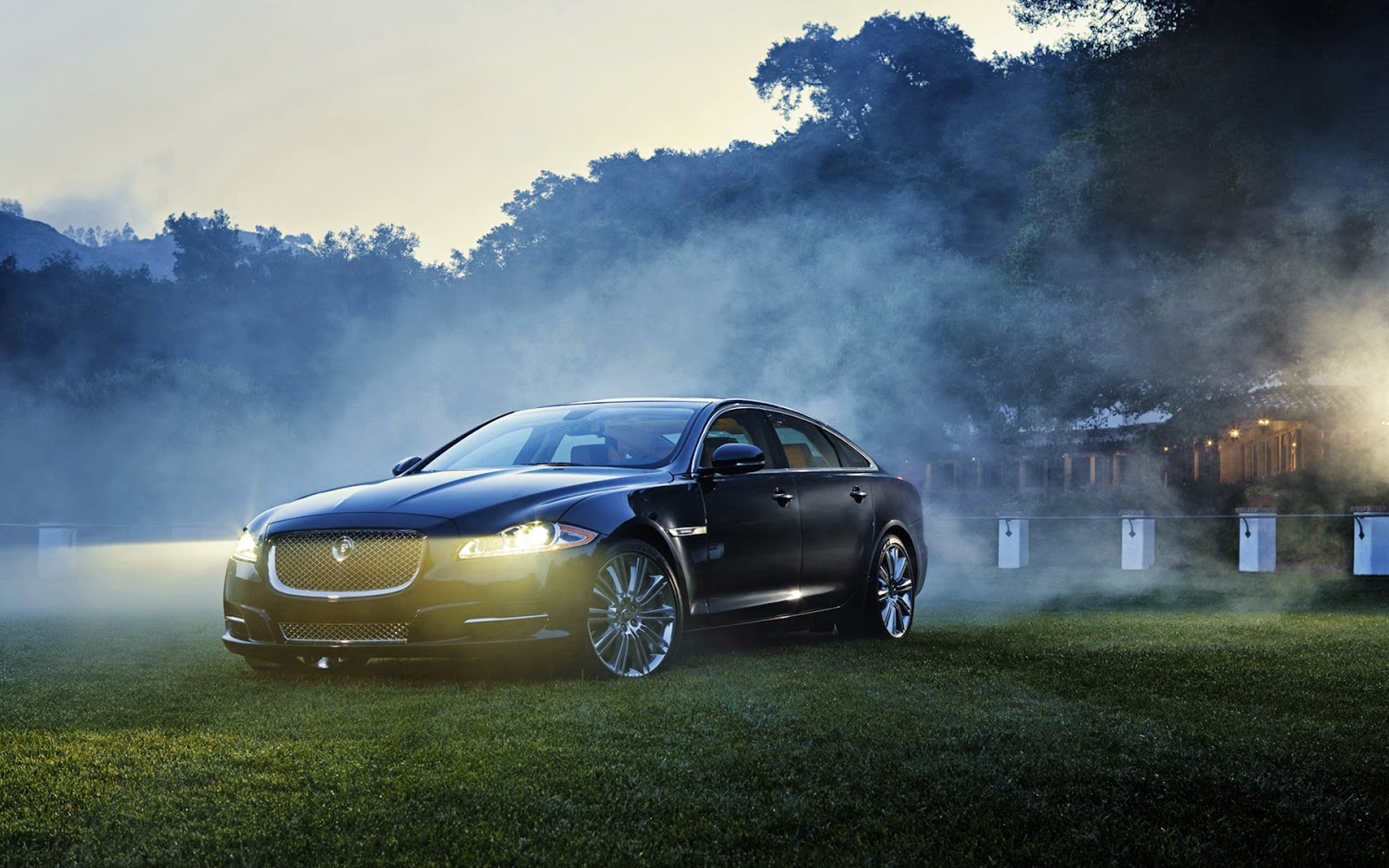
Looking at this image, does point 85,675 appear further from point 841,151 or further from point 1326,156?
point 841,151

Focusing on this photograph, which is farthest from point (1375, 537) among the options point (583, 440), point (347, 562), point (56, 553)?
point (56, 553)

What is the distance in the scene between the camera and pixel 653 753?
215 inches

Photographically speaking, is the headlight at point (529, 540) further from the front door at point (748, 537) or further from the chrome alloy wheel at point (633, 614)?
the front door at point (748, 537)

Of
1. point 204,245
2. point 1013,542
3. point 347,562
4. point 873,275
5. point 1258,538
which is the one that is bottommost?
point 1013,542

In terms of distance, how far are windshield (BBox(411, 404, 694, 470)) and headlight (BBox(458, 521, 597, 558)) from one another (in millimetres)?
994

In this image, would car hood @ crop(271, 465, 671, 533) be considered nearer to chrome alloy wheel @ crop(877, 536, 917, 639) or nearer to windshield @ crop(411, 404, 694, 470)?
windshield @ crop(411, 404, 694, 470)

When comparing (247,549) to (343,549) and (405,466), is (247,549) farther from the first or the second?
(405,466)

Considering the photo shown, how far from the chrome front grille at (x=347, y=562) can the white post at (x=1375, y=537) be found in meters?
16.9

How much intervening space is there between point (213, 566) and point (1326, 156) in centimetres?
1697

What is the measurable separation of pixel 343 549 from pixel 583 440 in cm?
179

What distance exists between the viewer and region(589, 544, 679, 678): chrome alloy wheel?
7488 millimetres

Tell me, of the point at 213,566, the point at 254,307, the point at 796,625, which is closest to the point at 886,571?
the point at 796,625

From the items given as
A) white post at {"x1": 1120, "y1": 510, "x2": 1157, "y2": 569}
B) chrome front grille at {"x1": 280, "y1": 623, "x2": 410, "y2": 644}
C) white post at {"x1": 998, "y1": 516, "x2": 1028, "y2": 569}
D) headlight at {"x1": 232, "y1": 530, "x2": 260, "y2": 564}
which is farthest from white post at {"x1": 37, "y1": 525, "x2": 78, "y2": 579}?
white post at {"x1": 1120, "y1": 510, "x2": 1157, "y2": 569}

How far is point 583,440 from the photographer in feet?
28.6
